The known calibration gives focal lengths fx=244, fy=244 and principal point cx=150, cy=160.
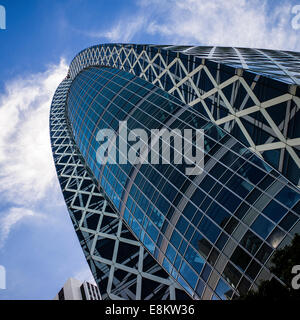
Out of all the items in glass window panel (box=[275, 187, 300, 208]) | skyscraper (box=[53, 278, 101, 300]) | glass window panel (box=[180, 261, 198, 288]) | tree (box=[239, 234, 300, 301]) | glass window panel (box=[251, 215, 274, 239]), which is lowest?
tree (box=[239, 234, 300, 301])

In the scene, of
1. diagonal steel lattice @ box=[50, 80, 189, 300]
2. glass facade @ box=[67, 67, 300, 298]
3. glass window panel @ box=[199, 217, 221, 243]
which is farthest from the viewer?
diagonal steel lattice @ box=[50, 80, 189, 300]

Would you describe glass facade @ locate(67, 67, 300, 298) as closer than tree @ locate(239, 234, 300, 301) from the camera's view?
No

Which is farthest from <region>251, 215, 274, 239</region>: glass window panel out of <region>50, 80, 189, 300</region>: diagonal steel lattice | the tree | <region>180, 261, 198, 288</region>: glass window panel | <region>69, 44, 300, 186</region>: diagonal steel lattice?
<region>50, 80, 189, 300</region>: diagonal steel lattice

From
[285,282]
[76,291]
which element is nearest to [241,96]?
[285,282]

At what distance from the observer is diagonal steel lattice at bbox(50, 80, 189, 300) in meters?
30.6

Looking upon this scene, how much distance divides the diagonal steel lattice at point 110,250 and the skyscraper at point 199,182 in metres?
0.16

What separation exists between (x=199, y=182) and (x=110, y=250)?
21.1 meters

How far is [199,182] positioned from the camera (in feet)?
72.4

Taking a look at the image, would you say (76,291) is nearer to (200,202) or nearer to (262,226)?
(200,202)

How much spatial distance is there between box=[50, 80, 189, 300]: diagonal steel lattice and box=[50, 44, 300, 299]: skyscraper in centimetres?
16

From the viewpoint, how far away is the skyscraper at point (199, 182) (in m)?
17.0

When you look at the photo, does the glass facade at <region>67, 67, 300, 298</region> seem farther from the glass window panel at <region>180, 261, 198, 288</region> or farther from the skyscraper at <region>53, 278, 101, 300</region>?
the skyscraper at <region>53, 278, 101, 300</region>

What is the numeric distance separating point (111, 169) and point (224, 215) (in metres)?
20.2
